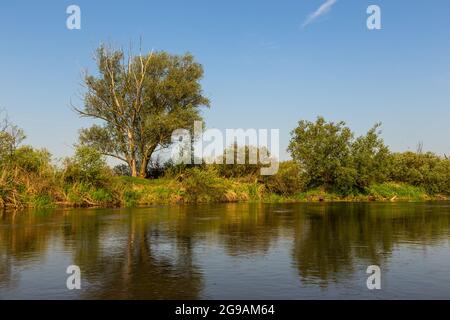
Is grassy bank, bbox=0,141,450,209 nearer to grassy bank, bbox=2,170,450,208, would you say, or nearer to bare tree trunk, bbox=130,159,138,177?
grassy bank, bbox=2,170,450,208

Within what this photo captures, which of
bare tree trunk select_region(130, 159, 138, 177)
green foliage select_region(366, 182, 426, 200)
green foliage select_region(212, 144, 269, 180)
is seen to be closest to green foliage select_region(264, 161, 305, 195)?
green foliage select_region(212, 144, 269, 180)

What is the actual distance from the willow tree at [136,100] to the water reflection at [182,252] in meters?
29.0

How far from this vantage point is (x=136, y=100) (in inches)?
2023

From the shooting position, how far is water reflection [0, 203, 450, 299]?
9.95 m

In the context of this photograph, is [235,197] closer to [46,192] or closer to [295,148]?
[295,148]

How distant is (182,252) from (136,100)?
39256 millimetres

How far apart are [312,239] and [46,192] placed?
25259 millimetres

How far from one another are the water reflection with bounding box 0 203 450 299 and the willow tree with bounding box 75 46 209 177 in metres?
29.0

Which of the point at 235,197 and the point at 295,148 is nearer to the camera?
the point at 235,197

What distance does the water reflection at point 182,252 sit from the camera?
9.95m

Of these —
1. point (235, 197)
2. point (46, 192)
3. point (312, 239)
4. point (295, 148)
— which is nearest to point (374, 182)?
point (295, 148)

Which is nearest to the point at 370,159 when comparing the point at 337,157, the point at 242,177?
the point at 337,157

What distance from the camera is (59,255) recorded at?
13.8 m

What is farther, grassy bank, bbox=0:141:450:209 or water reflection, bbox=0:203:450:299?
grassy bank, bbox=0:141:450:209
